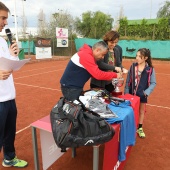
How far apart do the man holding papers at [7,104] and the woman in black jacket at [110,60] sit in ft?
4.48

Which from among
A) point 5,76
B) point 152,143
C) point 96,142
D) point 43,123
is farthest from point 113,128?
point 152,143

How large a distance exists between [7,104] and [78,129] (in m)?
1.08

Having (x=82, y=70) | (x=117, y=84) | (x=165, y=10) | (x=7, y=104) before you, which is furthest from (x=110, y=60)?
(x=165, y=10)

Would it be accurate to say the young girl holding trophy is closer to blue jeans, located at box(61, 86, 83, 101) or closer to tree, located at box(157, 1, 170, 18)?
blue jeans, located at box(61, 86, 83, 101)

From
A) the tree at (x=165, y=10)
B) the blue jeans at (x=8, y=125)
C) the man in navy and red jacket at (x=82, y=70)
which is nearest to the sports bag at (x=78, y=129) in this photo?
the man in navy and red jacket at (x=82, y=70)

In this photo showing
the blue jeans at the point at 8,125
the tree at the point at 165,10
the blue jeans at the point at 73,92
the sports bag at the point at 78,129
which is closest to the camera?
the sports bag at the point at 78,129

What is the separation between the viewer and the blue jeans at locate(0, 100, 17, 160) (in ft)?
7.57

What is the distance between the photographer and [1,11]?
2006 millimetres

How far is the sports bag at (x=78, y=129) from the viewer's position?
1735mm

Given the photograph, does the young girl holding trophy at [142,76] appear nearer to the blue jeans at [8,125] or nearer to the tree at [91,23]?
the blue jeans at [8,125]

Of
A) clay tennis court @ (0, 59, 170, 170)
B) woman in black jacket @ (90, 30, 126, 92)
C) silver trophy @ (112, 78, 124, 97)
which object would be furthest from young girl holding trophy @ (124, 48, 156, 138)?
clay tennis court @ (0, 59, 170, 170)

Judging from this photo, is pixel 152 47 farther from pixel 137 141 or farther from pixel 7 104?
pixel 7 104

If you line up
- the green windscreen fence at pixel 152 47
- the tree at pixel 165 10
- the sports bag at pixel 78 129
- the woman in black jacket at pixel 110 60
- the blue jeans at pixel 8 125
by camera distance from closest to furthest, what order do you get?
the sports bag at pixel 78 129 → the blue jeans at pixel 8 125 → the woman in black jacket at pixel 110 60 → the green windscreen fence at pixel 152 47 → the tree at pixel 165 10

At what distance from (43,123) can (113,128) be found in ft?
2.60
